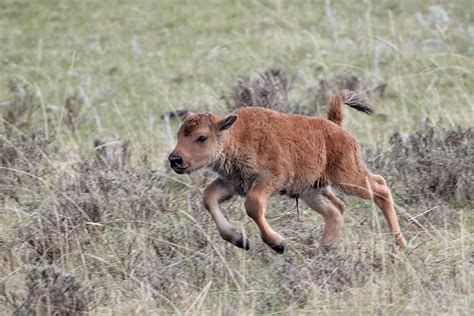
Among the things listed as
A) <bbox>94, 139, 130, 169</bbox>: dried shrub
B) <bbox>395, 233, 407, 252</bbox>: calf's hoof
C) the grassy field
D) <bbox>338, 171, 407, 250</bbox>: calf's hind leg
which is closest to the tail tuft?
<bbox>338, 171, 407, 250</bbox>: calf's hind leg

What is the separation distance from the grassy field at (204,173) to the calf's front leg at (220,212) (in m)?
0.15

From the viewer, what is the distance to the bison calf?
686 centimetres

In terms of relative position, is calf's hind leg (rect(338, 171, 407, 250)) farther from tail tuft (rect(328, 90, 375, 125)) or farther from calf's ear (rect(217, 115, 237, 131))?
calf's ear (rect(217, 115, 237, 131))

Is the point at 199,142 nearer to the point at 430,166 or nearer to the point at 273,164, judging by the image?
the point at 273,164

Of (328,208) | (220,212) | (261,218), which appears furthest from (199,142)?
(328,208)

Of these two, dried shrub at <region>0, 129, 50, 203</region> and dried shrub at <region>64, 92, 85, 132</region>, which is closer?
dried shrub at <region>0, 129, 50, 203</region>

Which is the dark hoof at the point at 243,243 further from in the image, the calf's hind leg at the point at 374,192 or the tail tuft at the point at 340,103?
the tail tuft at the point at 340,103

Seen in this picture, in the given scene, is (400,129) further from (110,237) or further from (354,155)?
(110,237)

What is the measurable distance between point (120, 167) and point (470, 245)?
313 centimetres

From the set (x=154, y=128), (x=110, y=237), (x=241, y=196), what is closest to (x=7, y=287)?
(x=110, y=237)

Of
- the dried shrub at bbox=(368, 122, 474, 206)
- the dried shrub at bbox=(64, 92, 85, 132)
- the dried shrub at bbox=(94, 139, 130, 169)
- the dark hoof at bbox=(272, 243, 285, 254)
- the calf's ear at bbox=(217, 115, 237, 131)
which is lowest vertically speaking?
the dried shrub at bbox=(64, 92, 85, 132)

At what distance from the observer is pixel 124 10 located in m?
16.0

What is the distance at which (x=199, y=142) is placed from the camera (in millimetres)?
6871

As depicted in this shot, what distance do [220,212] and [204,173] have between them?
68.0 inches
